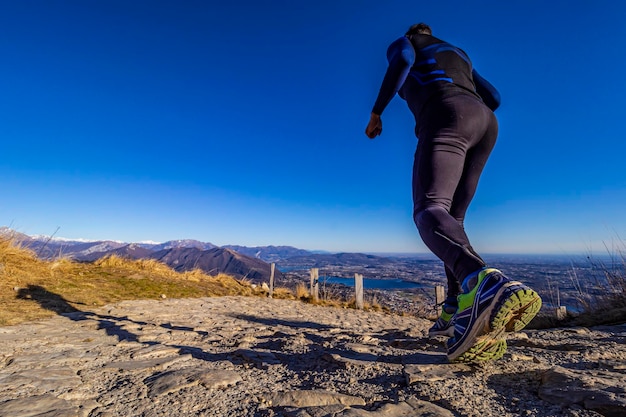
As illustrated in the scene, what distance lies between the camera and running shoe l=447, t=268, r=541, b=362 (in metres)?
1.20

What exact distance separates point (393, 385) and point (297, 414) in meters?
0.54

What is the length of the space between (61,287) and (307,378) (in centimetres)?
574

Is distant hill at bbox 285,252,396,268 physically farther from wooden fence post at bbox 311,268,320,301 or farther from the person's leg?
the person's leg

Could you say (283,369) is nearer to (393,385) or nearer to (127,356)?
(393,385)

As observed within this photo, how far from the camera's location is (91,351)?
2.26 metres

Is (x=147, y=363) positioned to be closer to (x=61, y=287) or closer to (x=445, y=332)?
(x=445, y=332)

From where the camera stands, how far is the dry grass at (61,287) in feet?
13.1

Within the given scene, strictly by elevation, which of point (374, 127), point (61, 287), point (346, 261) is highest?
point (374, 127)

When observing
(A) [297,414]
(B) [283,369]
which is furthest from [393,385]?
(B) [283,369]

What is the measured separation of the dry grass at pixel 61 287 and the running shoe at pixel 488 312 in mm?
4228

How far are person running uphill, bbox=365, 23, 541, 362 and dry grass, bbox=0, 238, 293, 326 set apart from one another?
4.20m

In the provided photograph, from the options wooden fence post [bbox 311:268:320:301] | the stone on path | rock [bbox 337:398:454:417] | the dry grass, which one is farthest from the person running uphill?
wooden fence post [bbox 311:268:320:301]

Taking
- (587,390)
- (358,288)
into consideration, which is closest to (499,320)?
(587,390)

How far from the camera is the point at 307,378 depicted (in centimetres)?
157
